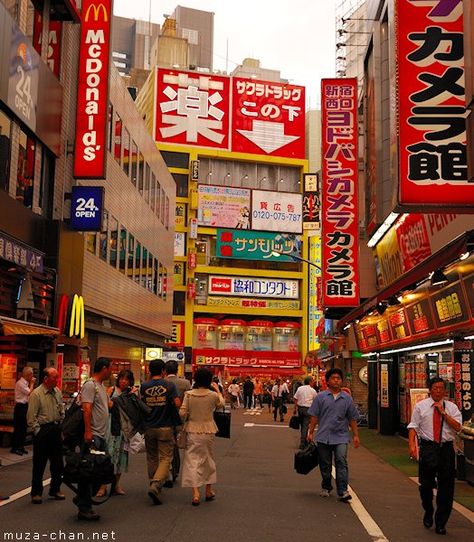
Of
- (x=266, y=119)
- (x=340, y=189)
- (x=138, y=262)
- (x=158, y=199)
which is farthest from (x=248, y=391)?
(x=266, y=119)

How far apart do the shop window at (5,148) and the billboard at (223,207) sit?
49.2 metres

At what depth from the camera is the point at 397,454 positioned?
A: 16938 mm

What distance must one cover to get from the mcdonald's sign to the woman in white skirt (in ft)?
34.6

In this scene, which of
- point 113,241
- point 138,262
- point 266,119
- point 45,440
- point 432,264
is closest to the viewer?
point 45,440

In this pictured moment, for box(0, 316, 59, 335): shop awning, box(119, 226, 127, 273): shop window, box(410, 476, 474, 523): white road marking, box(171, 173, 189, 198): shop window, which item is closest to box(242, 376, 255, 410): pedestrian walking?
box(119, 226, 127, 273): shop window

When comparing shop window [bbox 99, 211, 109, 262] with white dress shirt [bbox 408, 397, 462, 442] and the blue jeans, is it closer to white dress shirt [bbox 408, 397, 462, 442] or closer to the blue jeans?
the blue jeans

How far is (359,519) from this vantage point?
8.66 metres

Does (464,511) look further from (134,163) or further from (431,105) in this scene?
(134,163)

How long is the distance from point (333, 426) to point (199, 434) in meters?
1.96

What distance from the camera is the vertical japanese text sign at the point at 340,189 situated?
24.0 metres

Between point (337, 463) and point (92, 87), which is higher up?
point (92, 87)

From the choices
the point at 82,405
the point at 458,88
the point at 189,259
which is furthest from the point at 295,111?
the point at 82,405

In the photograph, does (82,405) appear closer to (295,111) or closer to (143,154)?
(143,154)

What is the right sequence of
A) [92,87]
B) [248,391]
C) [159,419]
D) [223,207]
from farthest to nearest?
[223,207]
[248,391]
[92,87]
[159,419]
